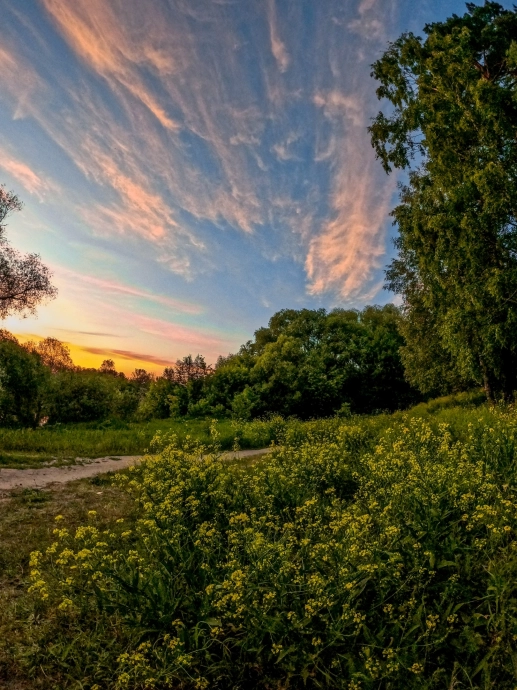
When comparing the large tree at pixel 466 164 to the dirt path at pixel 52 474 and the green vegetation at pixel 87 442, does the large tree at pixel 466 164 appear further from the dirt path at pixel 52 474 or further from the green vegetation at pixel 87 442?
the dirt path at pixel 52 474

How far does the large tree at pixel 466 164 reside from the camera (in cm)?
1711

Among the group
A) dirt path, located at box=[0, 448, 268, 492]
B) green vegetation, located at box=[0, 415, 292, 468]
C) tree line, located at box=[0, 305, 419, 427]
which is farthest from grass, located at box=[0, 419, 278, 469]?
tree line, located at box=[0, 305, 419, 427]

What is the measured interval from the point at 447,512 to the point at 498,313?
55.6ft

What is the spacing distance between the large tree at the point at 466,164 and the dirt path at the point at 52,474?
597 inches

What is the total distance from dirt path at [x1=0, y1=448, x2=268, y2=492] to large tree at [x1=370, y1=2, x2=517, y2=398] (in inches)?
597

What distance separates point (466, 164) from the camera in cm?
1816

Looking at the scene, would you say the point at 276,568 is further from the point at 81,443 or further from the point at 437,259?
the point at 437,259

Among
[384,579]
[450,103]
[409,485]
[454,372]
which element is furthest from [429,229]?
[384,579]

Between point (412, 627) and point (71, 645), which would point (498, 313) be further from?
point (71, 645)

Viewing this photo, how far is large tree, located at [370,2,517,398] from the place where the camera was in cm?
1711

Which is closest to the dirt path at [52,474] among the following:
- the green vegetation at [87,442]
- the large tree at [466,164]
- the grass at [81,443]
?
the grass at [81,443]

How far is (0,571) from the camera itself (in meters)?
4.95

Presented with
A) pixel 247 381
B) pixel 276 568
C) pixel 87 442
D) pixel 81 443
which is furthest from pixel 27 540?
pixel 247 381

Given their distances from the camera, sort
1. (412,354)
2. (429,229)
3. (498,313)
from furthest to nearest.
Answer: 1. (412,354)
2. (429,229)
3. (498,313)
